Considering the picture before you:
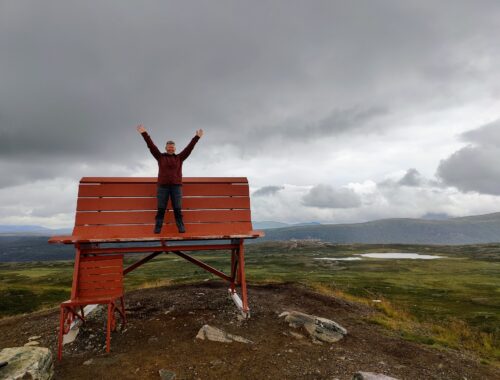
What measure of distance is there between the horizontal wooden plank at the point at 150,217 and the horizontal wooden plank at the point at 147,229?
181 millimetres

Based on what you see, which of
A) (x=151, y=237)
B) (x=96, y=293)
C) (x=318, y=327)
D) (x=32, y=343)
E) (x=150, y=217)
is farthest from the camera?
(x=150, y=217)

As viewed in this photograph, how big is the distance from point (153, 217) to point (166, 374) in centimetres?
547

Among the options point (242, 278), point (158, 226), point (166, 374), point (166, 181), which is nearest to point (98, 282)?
point (158, 226)

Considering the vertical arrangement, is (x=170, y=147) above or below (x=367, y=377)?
above

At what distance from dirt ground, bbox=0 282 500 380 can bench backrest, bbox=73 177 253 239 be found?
3.07 m

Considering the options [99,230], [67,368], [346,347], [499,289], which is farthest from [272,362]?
[499,289]

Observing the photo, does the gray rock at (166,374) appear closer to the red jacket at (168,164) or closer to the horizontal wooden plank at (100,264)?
the horizontal wooden plank at (100,264)

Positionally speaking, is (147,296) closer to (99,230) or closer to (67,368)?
(99,230)

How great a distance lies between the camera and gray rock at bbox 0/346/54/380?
682cm

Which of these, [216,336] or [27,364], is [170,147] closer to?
[216,336]

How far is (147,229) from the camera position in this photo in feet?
38.4

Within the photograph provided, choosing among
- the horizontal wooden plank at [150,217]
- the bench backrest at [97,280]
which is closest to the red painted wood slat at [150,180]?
the horizontal wooden plank at [150,217]

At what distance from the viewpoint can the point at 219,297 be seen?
49.1ft

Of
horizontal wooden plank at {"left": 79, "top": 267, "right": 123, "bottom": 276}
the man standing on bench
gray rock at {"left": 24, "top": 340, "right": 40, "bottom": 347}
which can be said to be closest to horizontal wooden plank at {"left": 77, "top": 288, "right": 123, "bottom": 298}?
horizontal wooden plank at {"left": 79, "top": 267, "right": 123, "bottom": 276}
